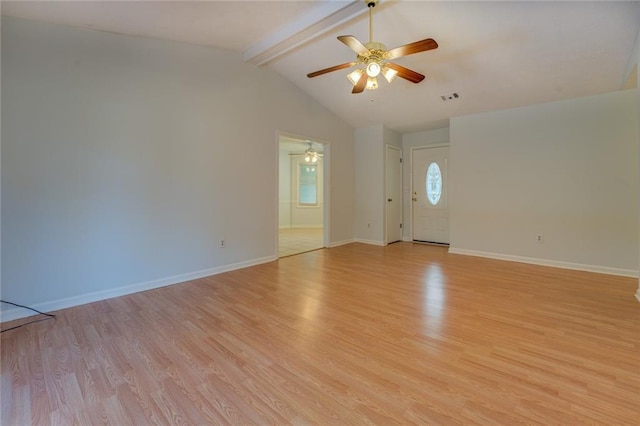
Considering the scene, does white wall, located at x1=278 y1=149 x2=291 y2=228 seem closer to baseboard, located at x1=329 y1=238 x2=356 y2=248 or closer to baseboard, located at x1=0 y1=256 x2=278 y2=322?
baseboard, located at x1=329 y1=238 x2=356 y2=248

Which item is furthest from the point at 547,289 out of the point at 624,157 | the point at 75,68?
the point at 75,68

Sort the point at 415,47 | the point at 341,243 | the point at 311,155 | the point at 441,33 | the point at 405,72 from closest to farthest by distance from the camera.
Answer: the point at 415,47, the point at 405,72, the point at 441,33, the point at 341,243, the point at 311,155

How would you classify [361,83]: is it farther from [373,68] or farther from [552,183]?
[552,183]

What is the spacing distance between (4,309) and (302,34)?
4.02 meters

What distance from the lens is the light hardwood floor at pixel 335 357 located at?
150 centimetres

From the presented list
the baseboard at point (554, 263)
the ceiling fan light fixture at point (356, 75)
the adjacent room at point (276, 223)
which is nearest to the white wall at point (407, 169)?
the adjacent room at point (276, 223)

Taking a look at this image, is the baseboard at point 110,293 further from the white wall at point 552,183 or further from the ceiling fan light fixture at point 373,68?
the white wall at point 552,183

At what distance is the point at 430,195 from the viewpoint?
630 cm

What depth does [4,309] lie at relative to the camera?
258 centimetres

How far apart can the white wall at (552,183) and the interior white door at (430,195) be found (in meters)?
0.76

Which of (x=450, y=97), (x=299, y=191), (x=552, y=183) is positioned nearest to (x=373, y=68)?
(x=450, y=97)

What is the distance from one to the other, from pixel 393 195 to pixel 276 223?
2.92 meters

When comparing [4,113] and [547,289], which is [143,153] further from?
[547,289]

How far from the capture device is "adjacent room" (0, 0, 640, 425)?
169 cm
